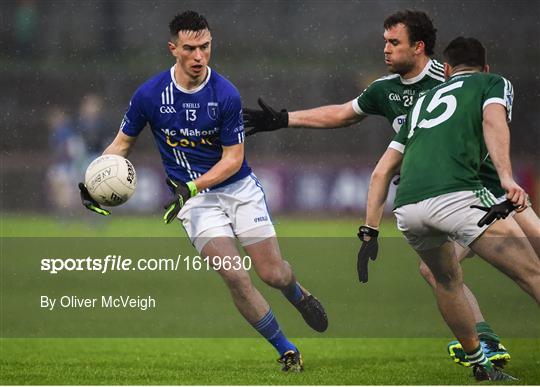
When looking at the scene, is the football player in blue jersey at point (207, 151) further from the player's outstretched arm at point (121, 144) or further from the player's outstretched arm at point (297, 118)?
the player's outstretched arm at point (297, 118)

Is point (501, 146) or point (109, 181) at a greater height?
point (501, 146)

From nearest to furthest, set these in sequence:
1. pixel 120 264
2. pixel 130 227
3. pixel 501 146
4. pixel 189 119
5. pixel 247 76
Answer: pixel 501 146 < pixel 189 119 < pixel 120 264 < pixel 130 227 < pixel 247 76

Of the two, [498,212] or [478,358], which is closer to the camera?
[498,212]

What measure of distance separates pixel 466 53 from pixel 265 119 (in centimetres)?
184

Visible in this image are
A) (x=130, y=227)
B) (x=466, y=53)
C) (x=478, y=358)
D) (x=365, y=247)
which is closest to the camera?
(x=466, y=53)

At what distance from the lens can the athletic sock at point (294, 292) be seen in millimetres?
7396

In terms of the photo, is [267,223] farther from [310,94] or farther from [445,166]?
[310,94]

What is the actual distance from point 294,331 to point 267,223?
2.23 m

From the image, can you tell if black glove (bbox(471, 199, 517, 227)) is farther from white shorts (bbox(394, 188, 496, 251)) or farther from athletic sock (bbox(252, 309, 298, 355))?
athletic sock (bbox(252, 309, 298, 355))

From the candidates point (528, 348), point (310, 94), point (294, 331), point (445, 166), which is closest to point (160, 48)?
point (310, 94)

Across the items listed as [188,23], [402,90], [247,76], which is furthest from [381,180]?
[247,76]

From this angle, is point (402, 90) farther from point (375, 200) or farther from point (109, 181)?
point (109, 181)

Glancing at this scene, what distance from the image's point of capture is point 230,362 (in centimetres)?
731

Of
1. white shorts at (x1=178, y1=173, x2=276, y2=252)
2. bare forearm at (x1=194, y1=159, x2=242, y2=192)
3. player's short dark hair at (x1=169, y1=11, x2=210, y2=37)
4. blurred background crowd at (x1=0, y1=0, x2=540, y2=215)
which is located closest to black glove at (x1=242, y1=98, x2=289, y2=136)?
white shorts at (x1=178, y1=173, x2=276, y2=252)
